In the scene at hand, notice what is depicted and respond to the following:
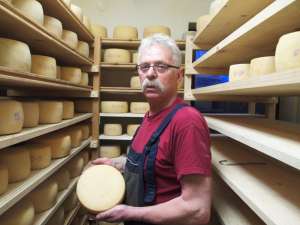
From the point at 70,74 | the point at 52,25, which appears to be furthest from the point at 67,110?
the point at 52,25

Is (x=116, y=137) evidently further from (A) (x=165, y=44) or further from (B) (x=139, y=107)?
(A) (x=165, y=44)

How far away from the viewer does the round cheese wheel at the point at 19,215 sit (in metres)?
1.24

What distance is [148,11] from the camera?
3.37m

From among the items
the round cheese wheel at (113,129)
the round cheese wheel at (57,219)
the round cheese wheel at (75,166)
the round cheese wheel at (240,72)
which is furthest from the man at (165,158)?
the round cheese wheel at (113,129)

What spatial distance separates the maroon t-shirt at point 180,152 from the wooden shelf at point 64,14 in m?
1.13

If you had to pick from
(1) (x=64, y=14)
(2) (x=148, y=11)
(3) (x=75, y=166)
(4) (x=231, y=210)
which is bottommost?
(3) (x=75, y=166)

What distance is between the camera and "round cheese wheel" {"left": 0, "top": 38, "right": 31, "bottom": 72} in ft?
3.79

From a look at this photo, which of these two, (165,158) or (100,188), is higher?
(165,158)

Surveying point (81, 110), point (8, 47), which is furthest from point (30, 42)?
point (81, 110)

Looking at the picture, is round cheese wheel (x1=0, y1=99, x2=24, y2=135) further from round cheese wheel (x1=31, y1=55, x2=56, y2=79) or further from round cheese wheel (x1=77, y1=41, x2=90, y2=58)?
round cheese wheel (x1=77, y1=41, x2=90, y2=58)

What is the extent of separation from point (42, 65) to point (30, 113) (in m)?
0.29

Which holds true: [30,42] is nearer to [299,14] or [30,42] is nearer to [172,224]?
[172,224]

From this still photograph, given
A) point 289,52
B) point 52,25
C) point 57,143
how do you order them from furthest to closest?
point 57,143 < point 52,25 < point 289,52

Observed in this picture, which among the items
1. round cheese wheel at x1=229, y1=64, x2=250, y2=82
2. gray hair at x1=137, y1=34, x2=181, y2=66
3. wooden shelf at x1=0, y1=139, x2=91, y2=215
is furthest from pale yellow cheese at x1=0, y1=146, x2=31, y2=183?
round cheese wheel at x1=229, y1=64, x2=250, y2=82
